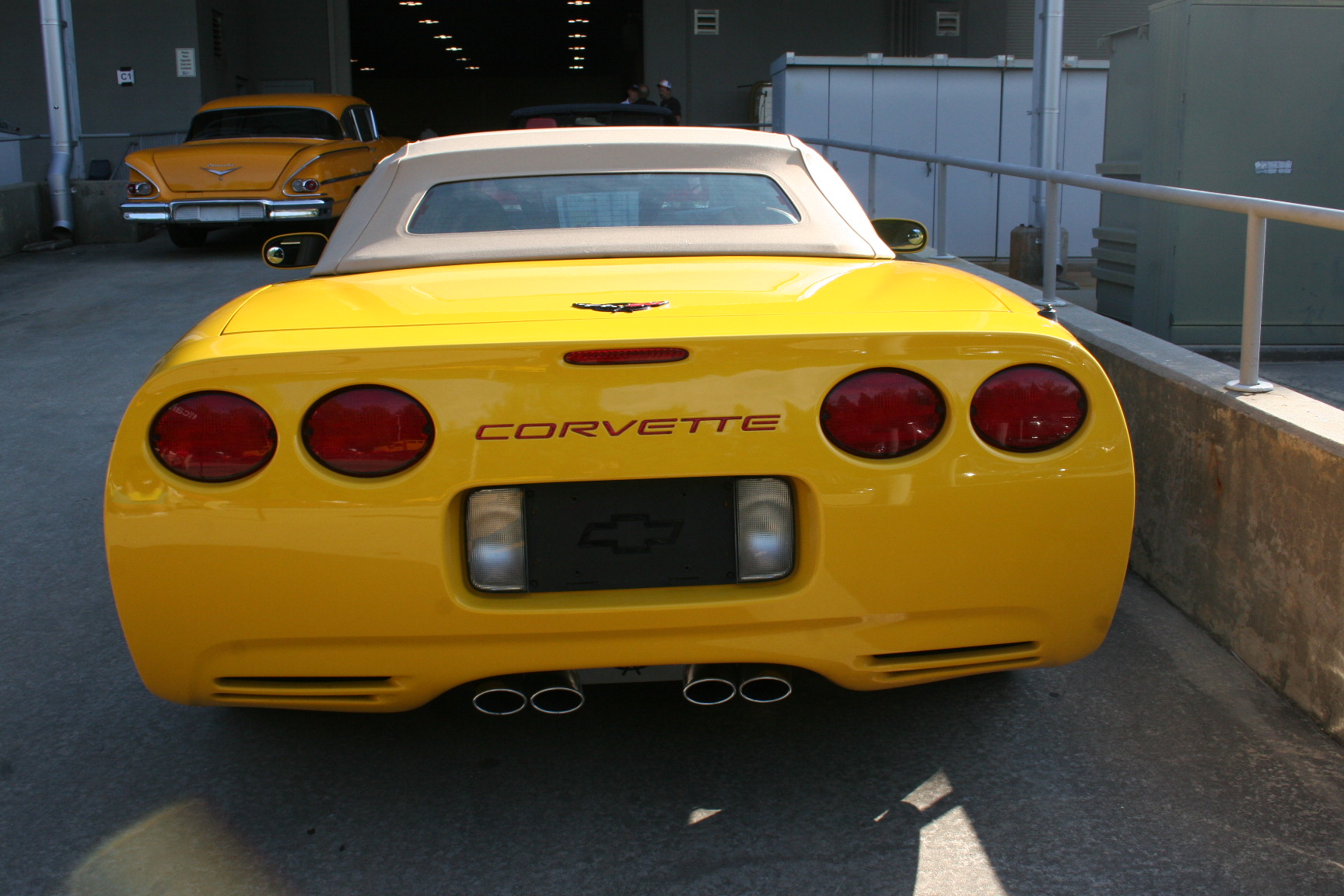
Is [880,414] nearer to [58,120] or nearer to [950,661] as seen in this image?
[950,661]

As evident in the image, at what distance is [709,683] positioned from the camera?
7.82 ft

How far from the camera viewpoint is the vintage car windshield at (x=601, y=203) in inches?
132

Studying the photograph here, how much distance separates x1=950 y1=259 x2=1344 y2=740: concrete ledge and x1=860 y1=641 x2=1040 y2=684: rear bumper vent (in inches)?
32.0

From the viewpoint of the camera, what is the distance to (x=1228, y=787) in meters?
2.53

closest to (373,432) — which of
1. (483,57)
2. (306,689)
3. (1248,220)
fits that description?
(306,689)

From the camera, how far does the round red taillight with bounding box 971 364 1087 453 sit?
2305 mm

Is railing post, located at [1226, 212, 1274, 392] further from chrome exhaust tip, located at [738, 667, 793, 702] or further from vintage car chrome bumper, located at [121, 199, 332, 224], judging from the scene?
vintage car chrome bumper, located at [121, 199, 332, 224]

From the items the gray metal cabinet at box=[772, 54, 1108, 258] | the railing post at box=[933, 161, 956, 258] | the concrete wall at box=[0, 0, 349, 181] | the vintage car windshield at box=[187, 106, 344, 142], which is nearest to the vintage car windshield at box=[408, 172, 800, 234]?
the railing post at box=[933, 161, 956, 258]

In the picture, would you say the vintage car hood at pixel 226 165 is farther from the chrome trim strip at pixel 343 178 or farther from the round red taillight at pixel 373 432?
Result: the round red taillight at pixel 373 432

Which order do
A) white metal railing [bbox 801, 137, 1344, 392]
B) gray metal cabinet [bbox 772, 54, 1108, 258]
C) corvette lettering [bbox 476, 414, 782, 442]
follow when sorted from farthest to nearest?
1. gray metal cabinet [bbox 772, 54, 1108, 258]
2. white metal railing [bbox 801, 137, 1344, 392]
3. corvette lettering [bbox 476, 414, 782, 442]

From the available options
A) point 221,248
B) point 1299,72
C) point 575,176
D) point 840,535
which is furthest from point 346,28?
point 840,535

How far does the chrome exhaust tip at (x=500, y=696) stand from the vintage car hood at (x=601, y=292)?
69 cm

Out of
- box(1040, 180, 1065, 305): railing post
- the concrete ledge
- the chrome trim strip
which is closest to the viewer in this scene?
the concrete ledge

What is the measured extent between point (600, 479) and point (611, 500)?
0.25 ft
